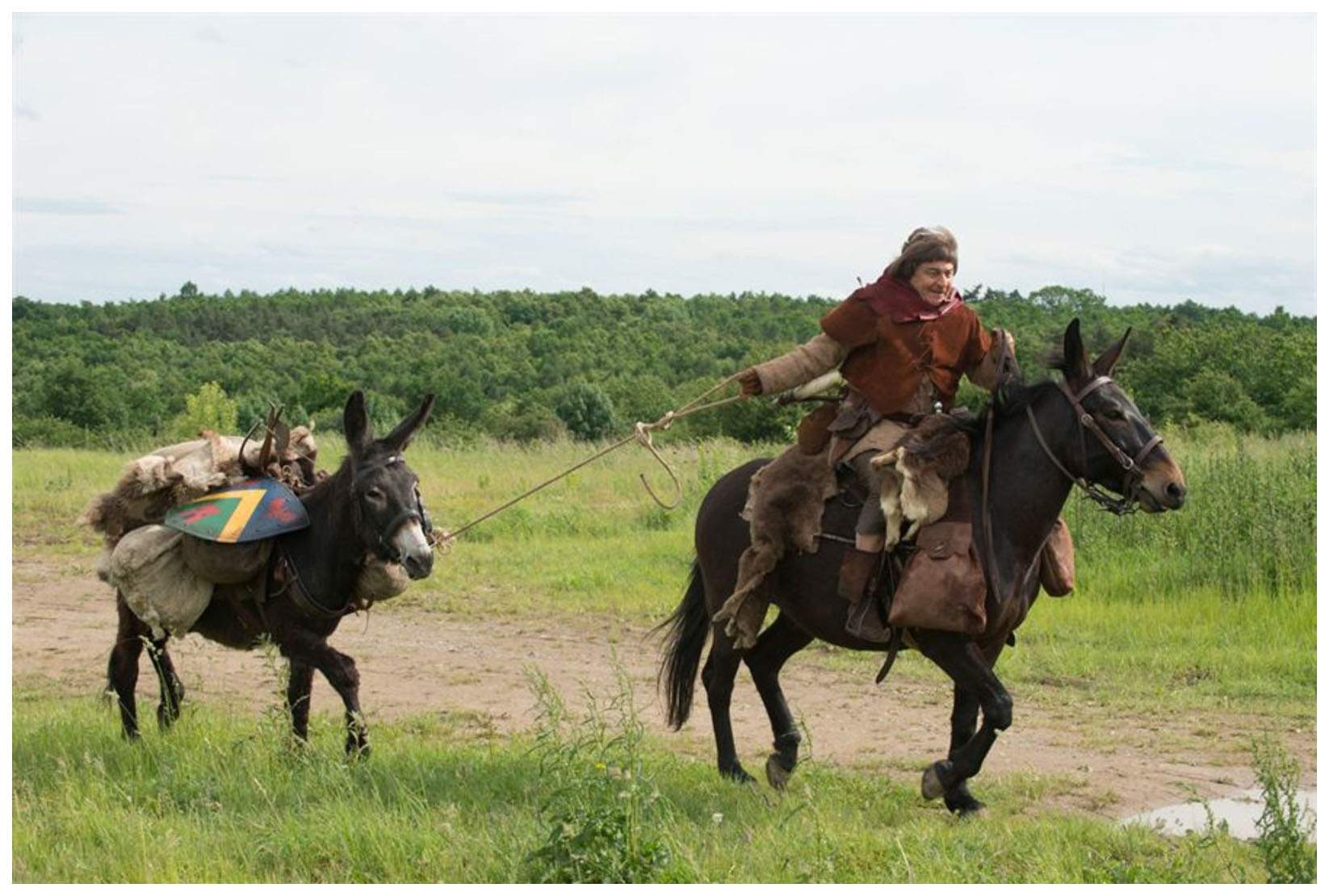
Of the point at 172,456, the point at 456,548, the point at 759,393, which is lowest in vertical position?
the point at 456,548

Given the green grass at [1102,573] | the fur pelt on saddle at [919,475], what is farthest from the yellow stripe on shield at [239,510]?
the green grass at [1102,573]

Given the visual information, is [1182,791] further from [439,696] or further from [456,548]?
[456,548]

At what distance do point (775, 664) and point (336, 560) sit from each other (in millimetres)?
2178

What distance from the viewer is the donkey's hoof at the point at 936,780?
6746 mm

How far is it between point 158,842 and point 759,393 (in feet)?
10.1

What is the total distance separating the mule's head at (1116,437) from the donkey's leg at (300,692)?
3.69 metres

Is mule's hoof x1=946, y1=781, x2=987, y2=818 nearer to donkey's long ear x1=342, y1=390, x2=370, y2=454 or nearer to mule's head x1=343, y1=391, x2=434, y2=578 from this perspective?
mule's head x1=343, y1=391, x2=434, y2=578

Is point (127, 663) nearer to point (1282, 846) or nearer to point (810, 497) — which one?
point (810, 497)

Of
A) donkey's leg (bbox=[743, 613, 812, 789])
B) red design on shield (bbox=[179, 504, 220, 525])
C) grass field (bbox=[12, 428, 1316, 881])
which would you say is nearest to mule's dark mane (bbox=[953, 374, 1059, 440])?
donkey's leg (bbox=[743, 613, 812, 789])

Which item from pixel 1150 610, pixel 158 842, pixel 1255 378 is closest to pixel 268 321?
pixel 1255 378

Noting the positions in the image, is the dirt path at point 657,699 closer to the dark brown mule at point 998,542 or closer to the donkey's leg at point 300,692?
the dark brown mule at point 998,542

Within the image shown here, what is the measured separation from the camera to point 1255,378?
26.2 m

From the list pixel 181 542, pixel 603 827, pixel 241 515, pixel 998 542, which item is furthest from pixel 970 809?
pixel 181 542

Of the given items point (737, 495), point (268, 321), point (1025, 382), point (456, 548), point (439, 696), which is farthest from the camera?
point (268, 321)
